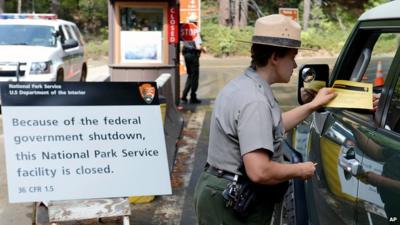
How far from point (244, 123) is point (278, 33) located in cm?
43

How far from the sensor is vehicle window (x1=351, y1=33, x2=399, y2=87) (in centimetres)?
351

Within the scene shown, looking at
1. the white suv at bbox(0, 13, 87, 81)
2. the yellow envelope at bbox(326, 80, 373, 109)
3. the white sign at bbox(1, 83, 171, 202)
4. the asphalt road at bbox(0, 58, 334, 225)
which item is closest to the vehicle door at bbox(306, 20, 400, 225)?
the yellow envelope at bbox(326, 80, 373, 109)

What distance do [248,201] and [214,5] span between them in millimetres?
39836

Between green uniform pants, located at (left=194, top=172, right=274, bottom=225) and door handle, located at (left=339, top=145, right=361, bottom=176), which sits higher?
door handle, located at (left=339, top=145, right=361, bottom=176)

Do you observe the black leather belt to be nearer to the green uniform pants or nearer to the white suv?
the green uniform pants

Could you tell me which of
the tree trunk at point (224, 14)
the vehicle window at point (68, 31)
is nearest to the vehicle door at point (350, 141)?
the vehicle window at point (68, 31)

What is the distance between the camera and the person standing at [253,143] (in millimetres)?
2539

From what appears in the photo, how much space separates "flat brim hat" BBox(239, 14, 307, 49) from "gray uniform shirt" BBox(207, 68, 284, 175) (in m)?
0.16

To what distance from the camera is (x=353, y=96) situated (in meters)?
2.91

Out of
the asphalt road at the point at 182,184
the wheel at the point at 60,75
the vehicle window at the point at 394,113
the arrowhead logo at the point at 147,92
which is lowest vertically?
the asphalt road at the point at 182,184

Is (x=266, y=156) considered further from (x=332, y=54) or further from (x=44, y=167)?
(x=332, y=54)

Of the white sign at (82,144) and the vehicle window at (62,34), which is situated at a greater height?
the vehicle window at (62,34)

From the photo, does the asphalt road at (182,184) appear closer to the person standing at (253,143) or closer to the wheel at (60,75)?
the wheel at (60,75)

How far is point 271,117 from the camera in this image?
259 cm
